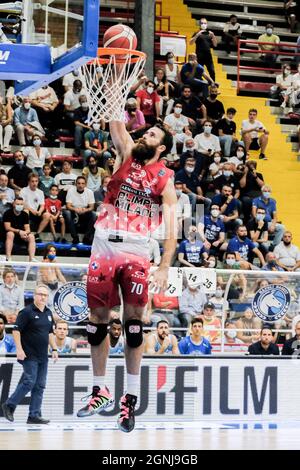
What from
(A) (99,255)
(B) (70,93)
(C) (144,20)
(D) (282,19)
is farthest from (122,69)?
(D) (282,19)

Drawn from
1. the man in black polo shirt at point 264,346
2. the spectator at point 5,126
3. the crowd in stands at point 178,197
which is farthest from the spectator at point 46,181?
the man in black polo shirt at point 264,346

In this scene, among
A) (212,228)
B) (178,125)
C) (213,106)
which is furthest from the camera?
(213,106)

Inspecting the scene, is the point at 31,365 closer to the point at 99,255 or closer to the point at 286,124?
the point at 99,255

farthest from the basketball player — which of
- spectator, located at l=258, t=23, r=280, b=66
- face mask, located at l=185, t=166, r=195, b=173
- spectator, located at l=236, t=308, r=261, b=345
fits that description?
spectator, located at l=258, t=23, r=280, b=66

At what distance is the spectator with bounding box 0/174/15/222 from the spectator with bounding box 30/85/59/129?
111 inches

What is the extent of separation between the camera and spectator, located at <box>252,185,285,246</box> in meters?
21.7

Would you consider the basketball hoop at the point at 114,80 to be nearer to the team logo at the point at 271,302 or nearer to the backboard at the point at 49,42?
the backboard at the point at 49,42

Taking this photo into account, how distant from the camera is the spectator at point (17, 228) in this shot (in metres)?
18.4

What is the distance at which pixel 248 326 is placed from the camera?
54.3ft

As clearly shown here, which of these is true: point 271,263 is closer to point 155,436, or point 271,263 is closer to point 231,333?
point 231,333

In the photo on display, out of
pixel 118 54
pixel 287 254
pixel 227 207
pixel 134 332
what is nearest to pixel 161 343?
pixel 287 254

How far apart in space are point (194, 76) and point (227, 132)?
4.95ft

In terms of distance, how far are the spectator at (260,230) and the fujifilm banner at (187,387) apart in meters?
4.51

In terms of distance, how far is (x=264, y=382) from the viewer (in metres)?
Answer: 16.7
